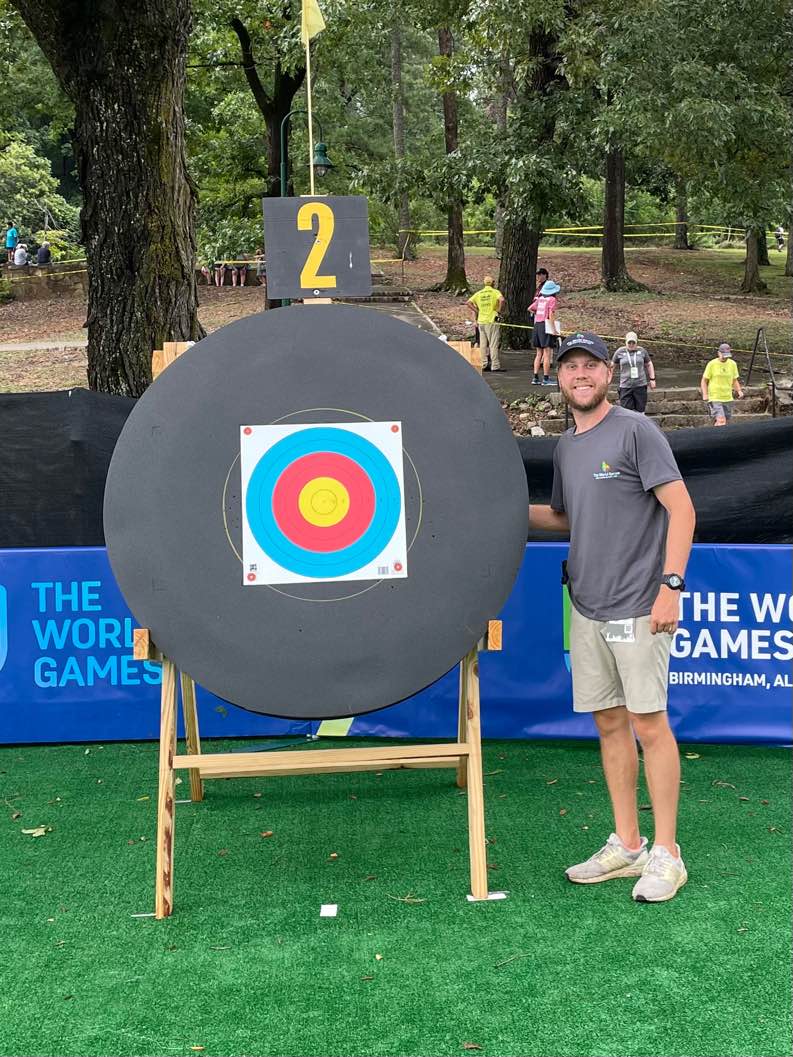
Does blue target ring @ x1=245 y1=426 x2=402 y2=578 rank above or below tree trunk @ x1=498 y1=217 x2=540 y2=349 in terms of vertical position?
below

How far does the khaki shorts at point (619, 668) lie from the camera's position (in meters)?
3.69

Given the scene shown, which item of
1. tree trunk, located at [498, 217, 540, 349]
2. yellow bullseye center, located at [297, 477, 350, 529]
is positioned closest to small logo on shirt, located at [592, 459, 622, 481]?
yellow bullseye center, located at [297, 477, 350, 529]

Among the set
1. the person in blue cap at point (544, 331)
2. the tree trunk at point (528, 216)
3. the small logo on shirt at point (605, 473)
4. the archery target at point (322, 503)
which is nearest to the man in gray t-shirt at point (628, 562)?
the small logo on shirt at point (605, 473)

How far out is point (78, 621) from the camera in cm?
540

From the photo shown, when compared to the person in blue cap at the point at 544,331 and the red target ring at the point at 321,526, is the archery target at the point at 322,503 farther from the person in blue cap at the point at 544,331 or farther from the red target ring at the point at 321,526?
the person in blue cap at the point at 544,331

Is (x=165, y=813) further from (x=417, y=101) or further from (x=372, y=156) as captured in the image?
(x=417, y=101)

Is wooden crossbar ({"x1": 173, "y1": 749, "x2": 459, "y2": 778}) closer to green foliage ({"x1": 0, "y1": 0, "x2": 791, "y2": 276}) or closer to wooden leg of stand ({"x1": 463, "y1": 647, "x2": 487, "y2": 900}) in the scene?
wooden leg of stand ({"x1": 463, "y1": 647, "x2": 487, "y2": 900})

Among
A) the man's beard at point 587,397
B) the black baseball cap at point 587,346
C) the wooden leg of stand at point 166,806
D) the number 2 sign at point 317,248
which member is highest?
the number 2 sign at point 317,248

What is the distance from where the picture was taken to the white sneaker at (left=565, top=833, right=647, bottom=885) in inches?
150

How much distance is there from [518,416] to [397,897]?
1184cm

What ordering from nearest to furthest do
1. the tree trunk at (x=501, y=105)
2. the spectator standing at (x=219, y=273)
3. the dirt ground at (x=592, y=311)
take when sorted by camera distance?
the dirt ground at (x=592, y=311) → the tree trunk at (x=501, y=105) → the spectator standing at (x=219, y=273)

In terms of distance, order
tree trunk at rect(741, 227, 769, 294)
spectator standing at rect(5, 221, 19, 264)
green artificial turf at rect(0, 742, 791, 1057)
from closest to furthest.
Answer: green artificial turf at rect(0, 742, 791, 1057), tree trunk at rect(741, 227, 769, 294), spectator standing at rect(5, 221, 19, 264)

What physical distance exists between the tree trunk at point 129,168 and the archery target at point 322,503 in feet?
11.1

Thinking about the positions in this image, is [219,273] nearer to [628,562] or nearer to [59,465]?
[59,465]
